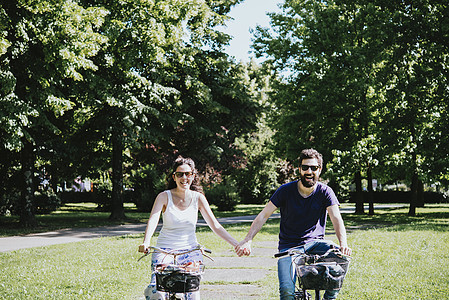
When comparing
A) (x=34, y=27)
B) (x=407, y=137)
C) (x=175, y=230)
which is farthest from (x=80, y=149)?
(x=175, y=230)

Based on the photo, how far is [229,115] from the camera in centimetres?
2659

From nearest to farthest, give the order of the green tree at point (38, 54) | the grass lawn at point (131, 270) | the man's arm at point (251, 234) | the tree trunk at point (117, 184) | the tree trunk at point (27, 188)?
1. the man's arm at point (251, 234)
2. the grass lawn at point (131, 270)
3. the green tree at point (38, 54)
4. the tree trunk at point (27, 188)
5. the tree trunk at point (117, 184)

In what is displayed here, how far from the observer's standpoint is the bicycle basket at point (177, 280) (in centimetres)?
392

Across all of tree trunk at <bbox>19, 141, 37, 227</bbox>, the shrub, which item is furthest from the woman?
the shrub

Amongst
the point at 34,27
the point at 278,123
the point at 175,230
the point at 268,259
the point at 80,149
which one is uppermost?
the point at 34,27

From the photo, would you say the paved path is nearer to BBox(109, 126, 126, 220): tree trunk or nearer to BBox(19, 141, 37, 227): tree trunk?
BBox(19, 141, 37, 227): tree trunk

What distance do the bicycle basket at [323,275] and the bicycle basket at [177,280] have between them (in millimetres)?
884

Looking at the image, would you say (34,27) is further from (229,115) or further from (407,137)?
(407,137)

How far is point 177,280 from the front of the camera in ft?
12.9

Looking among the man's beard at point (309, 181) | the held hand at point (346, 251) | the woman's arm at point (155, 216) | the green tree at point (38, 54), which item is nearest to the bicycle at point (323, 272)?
the held hand at point (346, 251)

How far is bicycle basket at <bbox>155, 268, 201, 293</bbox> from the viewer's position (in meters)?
3.92

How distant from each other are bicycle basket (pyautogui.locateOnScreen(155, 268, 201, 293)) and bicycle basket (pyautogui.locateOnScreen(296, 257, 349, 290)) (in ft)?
2.90

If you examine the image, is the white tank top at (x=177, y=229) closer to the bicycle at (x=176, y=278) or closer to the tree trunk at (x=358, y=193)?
the bicycle at (x=176, y=278)

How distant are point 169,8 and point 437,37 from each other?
11.9m
